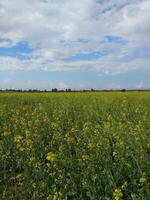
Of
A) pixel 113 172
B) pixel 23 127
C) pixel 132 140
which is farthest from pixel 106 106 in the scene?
pixel 113 172

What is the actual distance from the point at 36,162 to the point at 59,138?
1813 millimetres

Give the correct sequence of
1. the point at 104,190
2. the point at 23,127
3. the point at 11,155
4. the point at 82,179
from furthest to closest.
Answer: the point at 23,127 < the point at 11,155 < the point at 82,179 < the point at 104,190

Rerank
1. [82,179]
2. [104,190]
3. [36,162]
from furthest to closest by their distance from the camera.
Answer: [36,162] < [82,179] < [104,190]

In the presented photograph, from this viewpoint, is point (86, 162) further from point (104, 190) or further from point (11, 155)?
point (11, 155)

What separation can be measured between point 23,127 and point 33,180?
4.38m

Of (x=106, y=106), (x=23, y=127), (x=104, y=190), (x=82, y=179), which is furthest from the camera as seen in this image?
(x=106, y=106)

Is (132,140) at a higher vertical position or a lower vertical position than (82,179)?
higher

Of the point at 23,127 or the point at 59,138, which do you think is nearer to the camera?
the point at 59,138

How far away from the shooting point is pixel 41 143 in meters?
9.33

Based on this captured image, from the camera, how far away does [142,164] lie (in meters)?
6.71

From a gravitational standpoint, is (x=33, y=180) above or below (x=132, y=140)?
below

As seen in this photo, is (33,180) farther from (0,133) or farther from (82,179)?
(0,133)

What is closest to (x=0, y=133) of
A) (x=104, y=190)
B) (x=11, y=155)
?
(x=11, y=155)

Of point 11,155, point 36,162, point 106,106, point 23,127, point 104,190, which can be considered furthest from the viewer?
point 106,106
